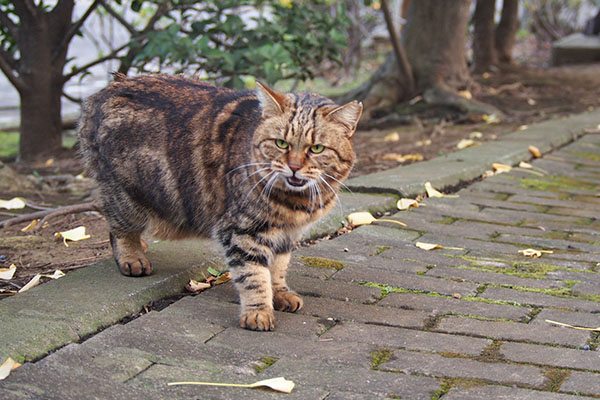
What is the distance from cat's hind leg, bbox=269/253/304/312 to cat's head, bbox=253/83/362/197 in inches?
14.2

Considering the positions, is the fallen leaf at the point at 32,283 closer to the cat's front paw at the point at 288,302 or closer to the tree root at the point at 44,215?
the tree root at the point at 44,215

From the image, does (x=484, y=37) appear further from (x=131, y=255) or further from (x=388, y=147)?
(x=131, y=255)

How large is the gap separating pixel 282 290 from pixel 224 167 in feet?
1.91

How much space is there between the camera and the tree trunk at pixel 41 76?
22.5 ft

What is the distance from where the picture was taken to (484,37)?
1151cm

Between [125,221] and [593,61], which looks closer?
[125,221]

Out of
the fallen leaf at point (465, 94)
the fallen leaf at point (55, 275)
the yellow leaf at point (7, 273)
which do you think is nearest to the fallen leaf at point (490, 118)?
the fallen leaf at point (465, 94)

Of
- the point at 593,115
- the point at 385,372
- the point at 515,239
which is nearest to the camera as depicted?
the point at 385,372

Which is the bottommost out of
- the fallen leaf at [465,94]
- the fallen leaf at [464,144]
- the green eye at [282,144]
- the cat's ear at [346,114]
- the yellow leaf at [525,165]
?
the yellow leaf at [525,165]

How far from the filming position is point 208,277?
134 inches

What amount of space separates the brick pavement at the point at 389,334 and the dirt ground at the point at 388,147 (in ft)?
3.47

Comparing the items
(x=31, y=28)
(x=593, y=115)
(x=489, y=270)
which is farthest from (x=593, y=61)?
(x=489, y=270)

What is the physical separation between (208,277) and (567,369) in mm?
1619

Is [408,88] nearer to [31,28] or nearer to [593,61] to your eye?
[31,28]
